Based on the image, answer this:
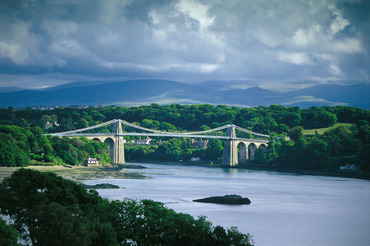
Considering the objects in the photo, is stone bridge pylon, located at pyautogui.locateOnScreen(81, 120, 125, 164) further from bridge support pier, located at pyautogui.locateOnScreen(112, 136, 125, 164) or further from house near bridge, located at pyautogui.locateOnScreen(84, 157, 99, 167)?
house near bridge, located at pyautogui.locateOnScreen(84, 157, 99, 167)

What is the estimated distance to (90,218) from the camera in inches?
532

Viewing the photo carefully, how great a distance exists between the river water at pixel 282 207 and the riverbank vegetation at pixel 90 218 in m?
4.98

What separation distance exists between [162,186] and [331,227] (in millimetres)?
13586

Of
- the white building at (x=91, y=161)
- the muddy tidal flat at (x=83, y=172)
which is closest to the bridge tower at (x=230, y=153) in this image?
the white building at (x=91, y=161)

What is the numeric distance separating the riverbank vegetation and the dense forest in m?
22.3

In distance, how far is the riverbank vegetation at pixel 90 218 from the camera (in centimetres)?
1240

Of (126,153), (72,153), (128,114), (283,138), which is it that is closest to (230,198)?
(72,153)

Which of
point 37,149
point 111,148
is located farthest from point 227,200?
point 111,148

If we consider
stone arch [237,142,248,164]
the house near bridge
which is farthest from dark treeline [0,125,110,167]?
stone arch [237,142,248,164]

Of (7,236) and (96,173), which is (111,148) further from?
(7,236)

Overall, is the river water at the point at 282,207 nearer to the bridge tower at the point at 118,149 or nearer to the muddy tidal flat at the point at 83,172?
the muddy tidal flat at the point at 83,172

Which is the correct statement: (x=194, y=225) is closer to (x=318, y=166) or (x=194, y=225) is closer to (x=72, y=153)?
(x=72, y=153)

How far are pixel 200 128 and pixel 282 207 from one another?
56.6 metres

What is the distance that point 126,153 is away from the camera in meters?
70.4
